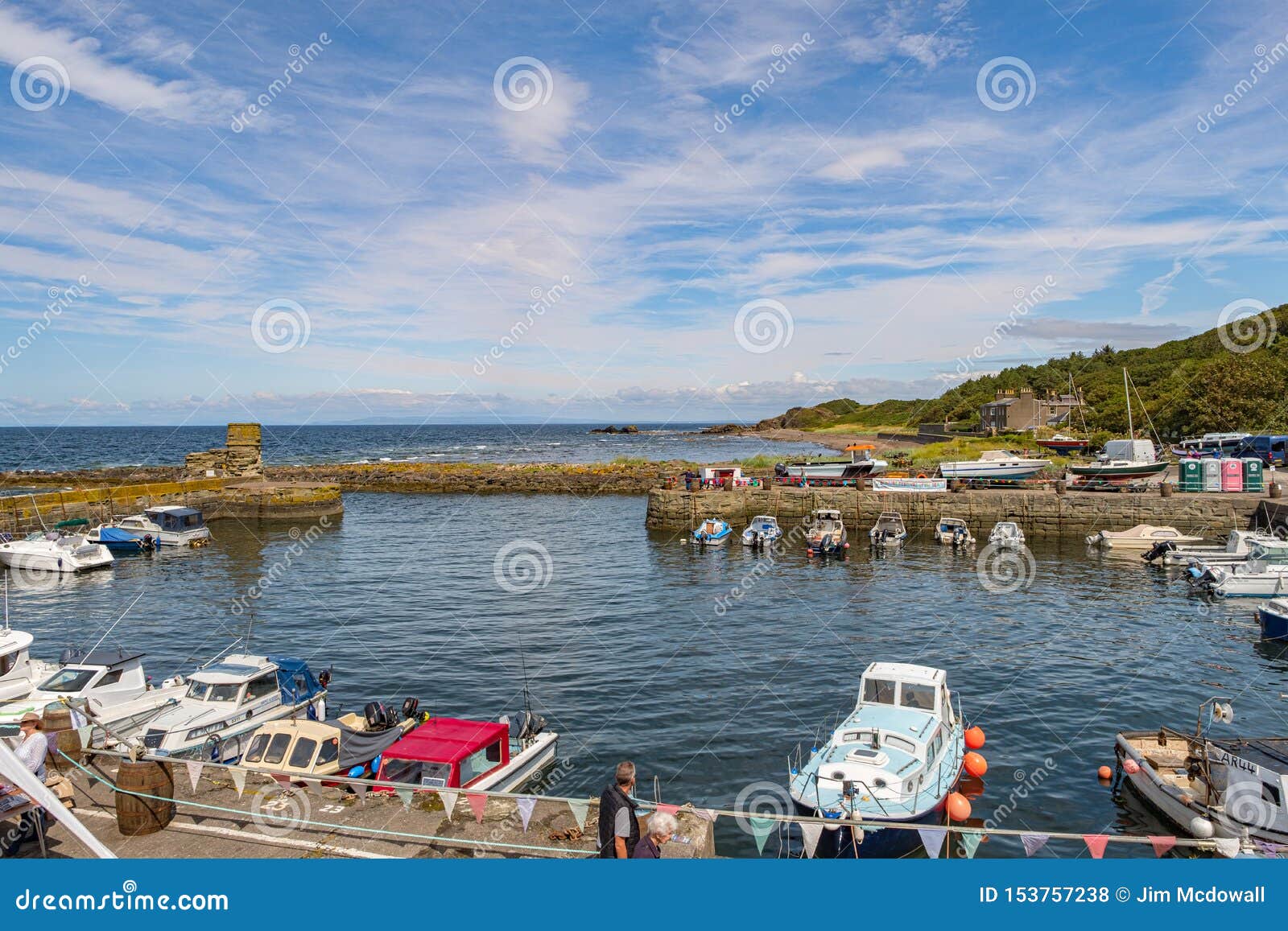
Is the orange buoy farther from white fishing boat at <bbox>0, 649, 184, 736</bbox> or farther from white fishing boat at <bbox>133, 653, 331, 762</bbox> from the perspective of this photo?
white fishing boat at <bbox>0, 649, 184, 736</bbox>

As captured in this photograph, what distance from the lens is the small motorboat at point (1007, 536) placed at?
46406 millimetres

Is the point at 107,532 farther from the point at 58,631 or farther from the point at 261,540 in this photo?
the point at 58,631

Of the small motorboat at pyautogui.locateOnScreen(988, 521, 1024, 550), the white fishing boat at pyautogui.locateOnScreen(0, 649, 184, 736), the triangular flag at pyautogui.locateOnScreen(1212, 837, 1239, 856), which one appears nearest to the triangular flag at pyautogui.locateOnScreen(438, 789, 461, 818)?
the white fishing boat at pyautogui.locateOnScreen(0, 649, 184, 736)

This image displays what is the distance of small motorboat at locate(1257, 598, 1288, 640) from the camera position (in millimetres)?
27750

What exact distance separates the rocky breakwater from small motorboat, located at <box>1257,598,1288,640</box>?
21614 mm

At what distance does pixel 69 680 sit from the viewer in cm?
1962

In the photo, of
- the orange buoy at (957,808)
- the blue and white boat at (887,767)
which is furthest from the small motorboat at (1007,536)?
the orange buoy at (957,808)

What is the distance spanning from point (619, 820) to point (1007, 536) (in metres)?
44.7

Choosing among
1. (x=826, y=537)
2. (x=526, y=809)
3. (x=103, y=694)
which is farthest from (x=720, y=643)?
(x=103, y=694)

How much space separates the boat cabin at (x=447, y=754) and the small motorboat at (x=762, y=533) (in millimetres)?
32814

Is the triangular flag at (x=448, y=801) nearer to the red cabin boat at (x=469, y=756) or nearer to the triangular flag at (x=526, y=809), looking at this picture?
the triangular flag at (x=526, y=809)

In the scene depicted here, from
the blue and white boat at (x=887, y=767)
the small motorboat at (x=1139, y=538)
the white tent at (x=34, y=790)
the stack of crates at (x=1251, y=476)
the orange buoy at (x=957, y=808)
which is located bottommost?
the orange buoy at (x=957, y=808)

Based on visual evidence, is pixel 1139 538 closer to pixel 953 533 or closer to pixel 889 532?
pixel 953 533

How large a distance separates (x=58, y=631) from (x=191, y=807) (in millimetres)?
24679
